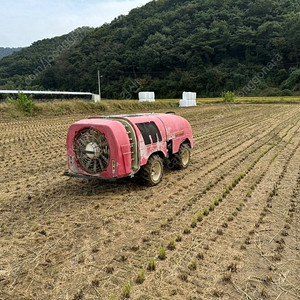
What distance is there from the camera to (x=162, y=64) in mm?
75188

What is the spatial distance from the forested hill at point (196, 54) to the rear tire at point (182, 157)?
51178mm

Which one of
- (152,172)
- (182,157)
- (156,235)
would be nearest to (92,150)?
(152,172)

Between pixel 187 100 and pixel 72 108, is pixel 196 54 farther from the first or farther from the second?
pixel 72 108

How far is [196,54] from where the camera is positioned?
71.1m

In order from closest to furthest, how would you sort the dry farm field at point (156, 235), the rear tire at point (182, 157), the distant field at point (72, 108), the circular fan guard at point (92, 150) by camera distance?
the dry farm field at point (156, 235) < the circular fan guard at point (92, 150) < the rear tire at point (182, 157) < the distant field at point (72, 108)

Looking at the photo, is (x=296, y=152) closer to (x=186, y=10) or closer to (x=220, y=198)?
(x=220, y=198)

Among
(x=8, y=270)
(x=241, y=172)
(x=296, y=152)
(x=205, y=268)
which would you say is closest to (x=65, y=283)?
(x=8, y=270)

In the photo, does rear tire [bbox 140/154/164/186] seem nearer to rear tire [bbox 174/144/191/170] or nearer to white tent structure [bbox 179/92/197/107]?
rear tire [bbox 174/144/191/170]

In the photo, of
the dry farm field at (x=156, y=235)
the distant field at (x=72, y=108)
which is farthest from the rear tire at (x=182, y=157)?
the distant field at (x=72, y=108)

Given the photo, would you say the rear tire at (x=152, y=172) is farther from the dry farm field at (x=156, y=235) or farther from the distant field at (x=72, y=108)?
the distant field at (x=72, y=108)

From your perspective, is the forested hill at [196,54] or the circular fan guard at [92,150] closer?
the circular fan guard at [92,150]

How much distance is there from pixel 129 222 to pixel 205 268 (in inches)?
59.0

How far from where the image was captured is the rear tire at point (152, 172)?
565 cm

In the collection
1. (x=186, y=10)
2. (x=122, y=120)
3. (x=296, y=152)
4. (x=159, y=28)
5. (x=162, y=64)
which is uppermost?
(x=186, y=10)
